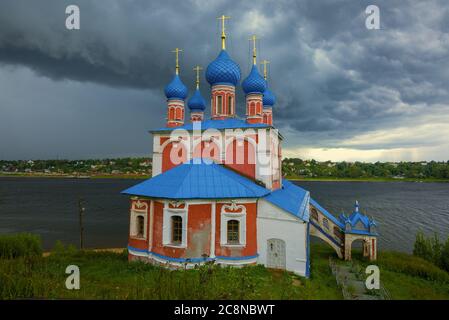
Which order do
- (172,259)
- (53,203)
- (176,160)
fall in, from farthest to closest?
(53,203)
(176,160)
(172,259)

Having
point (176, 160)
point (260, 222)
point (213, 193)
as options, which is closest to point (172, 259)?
point (213, 193)

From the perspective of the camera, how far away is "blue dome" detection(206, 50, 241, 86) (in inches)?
745

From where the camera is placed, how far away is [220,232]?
44.2 feet

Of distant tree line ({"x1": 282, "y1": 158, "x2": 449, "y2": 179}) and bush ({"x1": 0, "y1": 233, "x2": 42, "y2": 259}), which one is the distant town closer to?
distant tree line ({"x1": 282, "y1": 158, "x2": 449, "y2": 179})

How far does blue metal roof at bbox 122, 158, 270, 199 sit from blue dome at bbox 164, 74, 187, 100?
290 inches

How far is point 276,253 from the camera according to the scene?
13.6m

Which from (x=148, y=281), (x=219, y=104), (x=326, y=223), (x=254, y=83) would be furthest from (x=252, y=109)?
(x=148, y=281)

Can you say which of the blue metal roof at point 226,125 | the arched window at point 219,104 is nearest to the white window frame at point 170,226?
the blue metal roof at point 226,125

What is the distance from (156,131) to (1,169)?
227498 mm

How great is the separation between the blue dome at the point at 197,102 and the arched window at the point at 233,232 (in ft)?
34.8

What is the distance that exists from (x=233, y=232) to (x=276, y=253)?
218cm

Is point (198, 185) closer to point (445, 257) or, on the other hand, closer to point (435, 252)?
point (445, 257)
